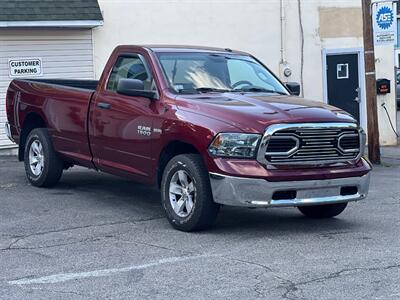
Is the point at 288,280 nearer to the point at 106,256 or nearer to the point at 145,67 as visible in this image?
the point at 106,256

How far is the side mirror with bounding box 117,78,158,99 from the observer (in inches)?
337

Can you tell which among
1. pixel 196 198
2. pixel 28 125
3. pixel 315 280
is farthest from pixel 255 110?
pixel 28 125

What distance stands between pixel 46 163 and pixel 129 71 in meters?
2.03

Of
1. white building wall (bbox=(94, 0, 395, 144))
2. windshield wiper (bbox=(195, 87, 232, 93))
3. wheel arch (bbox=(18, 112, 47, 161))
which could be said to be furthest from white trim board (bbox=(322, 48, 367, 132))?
windshield wiper (bbox=(195, 87, 232, 93))

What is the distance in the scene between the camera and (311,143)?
7820 millimetres

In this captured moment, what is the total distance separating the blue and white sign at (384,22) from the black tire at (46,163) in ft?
24.1

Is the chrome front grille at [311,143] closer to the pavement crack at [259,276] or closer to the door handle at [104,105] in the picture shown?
the pavement crack at [259,276]

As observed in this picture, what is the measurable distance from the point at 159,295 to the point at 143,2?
37.6 feet

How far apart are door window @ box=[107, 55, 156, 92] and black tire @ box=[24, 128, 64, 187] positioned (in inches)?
62.8

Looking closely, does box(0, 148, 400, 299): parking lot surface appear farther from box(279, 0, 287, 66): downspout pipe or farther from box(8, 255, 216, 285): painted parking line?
box(279, 0, 287, 66): downspout pipe

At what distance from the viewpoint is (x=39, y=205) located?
31.9 ft

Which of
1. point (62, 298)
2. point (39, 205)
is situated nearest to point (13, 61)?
point (39, 205)

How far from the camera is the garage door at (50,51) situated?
15337 mm

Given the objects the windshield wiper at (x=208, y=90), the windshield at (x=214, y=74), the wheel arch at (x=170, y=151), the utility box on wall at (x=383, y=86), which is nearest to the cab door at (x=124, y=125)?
the wheel arch at (x=170, y=151)
